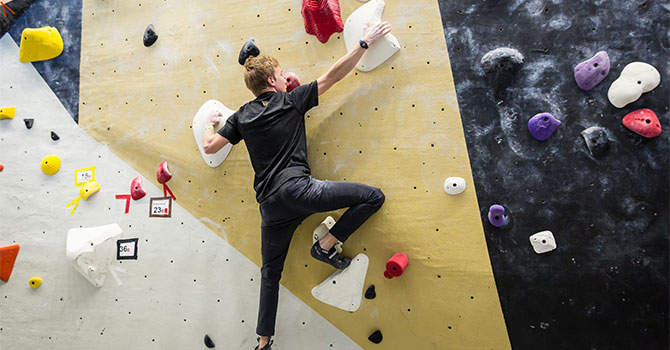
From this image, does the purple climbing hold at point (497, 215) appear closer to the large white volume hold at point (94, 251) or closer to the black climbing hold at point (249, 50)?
the black climbing hold at point (249, 50)

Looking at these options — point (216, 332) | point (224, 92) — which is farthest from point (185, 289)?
point (224, 92)

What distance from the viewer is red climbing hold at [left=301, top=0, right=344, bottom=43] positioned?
212 centimetres

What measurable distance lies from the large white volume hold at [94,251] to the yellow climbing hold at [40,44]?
47.5 inches

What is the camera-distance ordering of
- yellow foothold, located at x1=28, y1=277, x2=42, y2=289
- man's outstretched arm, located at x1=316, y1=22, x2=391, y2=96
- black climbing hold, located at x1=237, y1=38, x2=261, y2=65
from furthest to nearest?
yellow foothold, located at x1=28, y1=277, x2=42, y2=289, black climbing hold, located at x1=237, y1=38, x2=261, y2=65, man's outstretched arm, located at x1=316, y1=22, x2=391, y2=96

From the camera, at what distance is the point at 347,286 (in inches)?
84.7

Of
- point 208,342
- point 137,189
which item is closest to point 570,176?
point 208,342

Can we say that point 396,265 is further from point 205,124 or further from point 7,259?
point 7,259

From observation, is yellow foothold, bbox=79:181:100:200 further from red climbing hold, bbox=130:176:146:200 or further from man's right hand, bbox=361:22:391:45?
man's right hand, bbox=361:22:391:45

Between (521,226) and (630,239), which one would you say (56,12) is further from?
(630,239)

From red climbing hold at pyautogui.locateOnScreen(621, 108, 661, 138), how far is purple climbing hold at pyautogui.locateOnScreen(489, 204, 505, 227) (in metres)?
0.62

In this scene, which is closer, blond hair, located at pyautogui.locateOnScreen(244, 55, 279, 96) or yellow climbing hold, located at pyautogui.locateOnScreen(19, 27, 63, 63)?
blond hair, located at pyautogui.locateOnScreen(244, 55, 279, 96)

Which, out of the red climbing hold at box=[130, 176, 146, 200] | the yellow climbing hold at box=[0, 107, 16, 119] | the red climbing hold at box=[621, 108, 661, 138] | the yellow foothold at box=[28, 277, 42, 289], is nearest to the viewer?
the red climbing hold at box=[621, 108, 661, 138]

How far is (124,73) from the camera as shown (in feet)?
8.54

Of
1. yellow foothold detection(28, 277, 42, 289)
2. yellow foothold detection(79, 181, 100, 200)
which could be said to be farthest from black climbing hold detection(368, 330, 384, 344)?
yellow foothold detection(28, 277, 42, 289)
